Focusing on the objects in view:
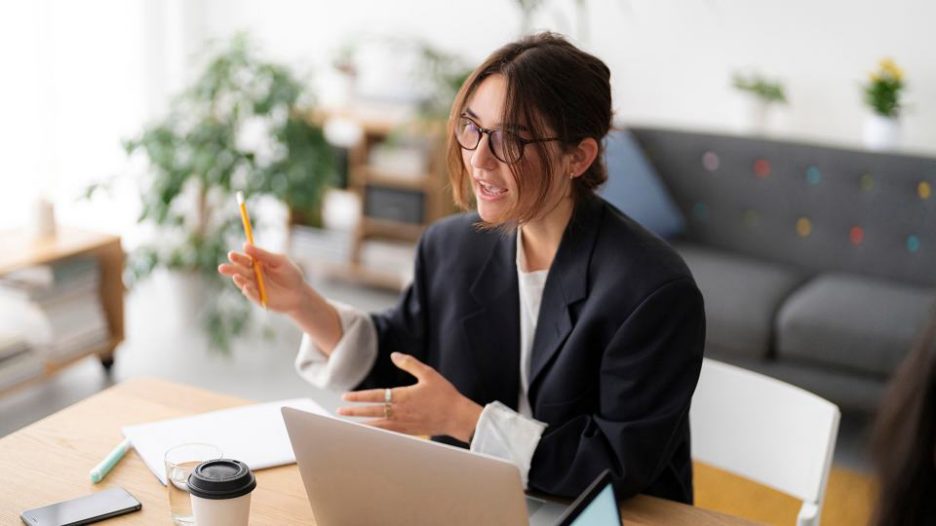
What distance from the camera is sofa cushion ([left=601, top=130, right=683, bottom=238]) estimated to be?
3.52 m

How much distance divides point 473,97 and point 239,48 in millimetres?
2090

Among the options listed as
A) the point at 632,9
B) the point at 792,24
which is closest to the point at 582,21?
the point at 632,9

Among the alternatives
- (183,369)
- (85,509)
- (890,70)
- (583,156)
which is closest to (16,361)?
(183,369)

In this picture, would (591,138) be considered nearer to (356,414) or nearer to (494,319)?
(494,319)

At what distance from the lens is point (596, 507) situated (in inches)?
42.3

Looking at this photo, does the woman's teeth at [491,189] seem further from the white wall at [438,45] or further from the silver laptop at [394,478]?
the white wall at [438,45]

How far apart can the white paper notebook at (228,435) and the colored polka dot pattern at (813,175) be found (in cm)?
236

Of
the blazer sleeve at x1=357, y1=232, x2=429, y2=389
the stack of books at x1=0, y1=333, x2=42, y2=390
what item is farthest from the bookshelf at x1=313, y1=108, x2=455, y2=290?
the blazer sleeve at x1=357, y1=232, x2=429, y2=389

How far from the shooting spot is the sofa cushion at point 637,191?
3516mm

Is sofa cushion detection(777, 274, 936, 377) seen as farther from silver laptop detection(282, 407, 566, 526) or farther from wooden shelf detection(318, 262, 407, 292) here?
silver laptop detection(282, 407, 566, 526)

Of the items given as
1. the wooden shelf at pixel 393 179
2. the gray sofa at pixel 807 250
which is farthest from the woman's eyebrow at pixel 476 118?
the wooden shelf at pixel 393 179

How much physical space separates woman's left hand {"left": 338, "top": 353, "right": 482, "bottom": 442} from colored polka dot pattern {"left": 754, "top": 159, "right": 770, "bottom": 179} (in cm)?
Answer: 235

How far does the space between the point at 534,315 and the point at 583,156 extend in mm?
266

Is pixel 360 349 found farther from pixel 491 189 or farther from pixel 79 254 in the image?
pixel 79 254
